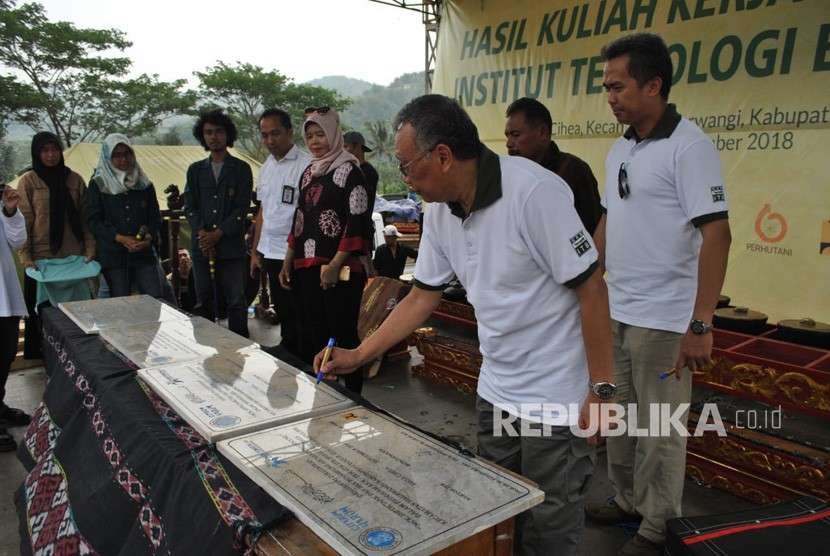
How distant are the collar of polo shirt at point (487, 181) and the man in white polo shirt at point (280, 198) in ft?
6.61

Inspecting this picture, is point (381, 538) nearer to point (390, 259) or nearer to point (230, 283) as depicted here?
point (230, 283)

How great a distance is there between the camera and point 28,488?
71.3 inches

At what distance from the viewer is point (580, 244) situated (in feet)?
3.75

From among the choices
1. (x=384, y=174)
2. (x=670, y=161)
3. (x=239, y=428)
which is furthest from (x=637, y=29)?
(x=384, y=174)

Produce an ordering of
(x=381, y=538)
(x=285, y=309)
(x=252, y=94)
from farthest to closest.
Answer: (x=252, y=94)
(x=285, y=309)
(x=381, y=538)

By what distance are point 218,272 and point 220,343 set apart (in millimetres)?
1856

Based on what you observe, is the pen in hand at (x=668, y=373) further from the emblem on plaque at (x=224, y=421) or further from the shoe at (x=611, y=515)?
the emblem on plaque at (x=224, y=421)

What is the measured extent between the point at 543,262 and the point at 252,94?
29265mm

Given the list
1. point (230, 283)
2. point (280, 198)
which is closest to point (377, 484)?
point (280, 198)

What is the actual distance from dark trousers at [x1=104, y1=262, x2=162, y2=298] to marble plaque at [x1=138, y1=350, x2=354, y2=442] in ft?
6.89

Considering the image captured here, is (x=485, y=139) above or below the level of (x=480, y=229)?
above

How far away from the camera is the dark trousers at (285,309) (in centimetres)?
304

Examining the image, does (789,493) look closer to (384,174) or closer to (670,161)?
(670,161)

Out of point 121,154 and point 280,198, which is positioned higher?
point 121,154
